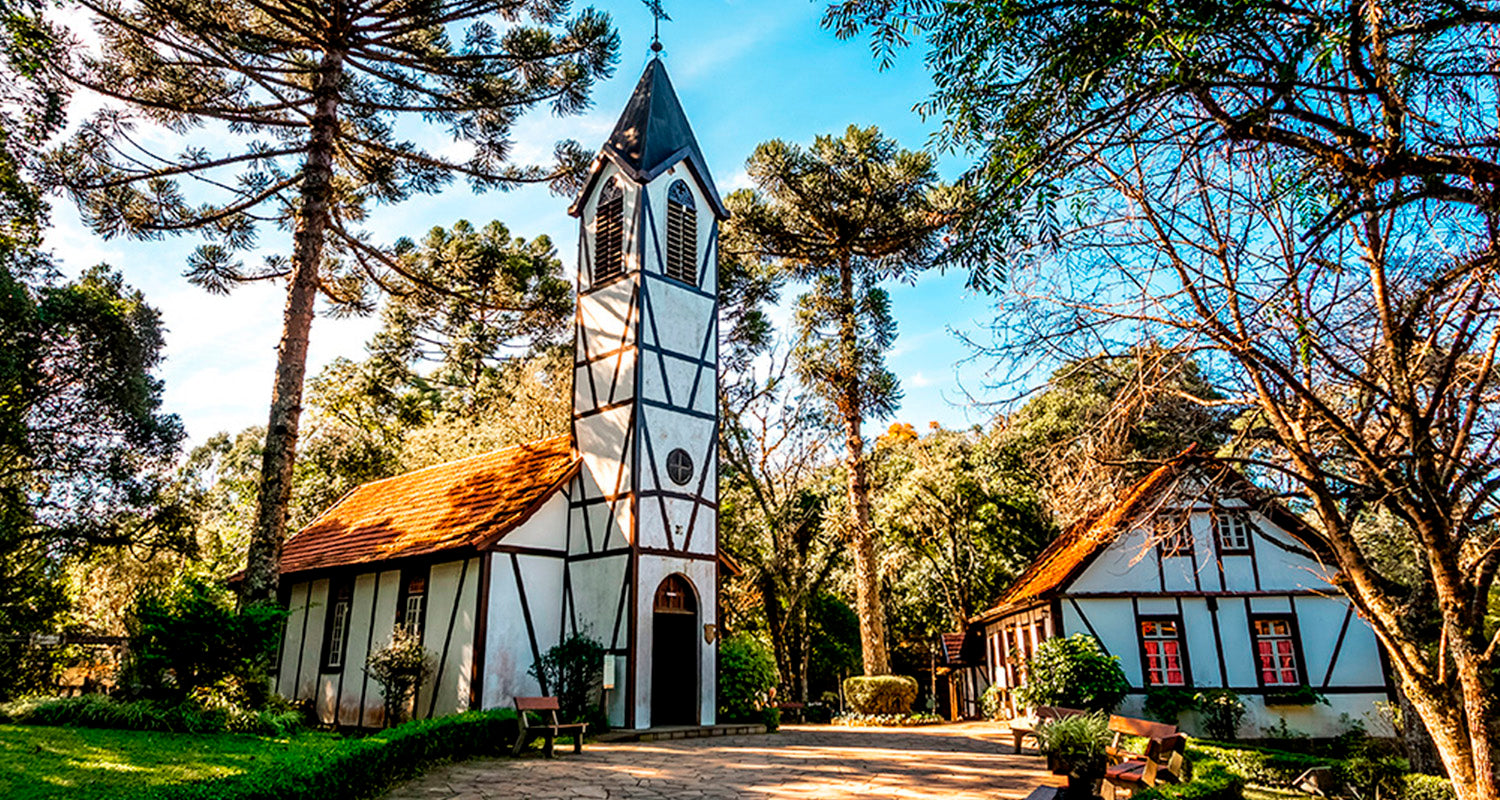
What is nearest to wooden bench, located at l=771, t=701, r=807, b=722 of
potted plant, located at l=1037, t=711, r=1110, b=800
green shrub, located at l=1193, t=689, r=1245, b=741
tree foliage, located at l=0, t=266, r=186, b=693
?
green shrub, located at l=1193, t=689, r=1245, b=741

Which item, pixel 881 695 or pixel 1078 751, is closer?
pixel 1078 751

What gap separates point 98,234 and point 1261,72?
61.5 feet

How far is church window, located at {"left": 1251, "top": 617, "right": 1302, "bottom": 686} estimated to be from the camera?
57.5 feet

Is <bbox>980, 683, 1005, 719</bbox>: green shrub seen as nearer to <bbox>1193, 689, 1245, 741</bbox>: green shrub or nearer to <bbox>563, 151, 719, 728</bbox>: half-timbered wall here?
<bbox>1193, 689, 1245, 741</bbox>: green shrub

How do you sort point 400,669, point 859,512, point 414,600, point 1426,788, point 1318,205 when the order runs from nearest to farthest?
1. point 1318,205
2. point 1426,788
3. point 400,669
4. point 414,600
5. point 859,512

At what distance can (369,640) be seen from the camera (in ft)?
54.7

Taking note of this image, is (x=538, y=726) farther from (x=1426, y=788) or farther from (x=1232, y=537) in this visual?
(x=1232, y=537)

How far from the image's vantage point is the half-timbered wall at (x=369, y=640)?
48.9 ft

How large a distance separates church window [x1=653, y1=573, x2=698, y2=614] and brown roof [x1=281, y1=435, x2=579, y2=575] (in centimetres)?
276

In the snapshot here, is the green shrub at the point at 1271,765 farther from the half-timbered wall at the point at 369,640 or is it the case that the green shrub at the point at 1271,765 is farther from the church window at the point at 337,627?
the church window at the point at 337,627

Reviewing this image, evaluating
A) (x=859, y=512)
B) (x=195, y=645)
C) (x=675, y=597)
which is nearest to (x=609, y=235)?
(x=675, y=597)

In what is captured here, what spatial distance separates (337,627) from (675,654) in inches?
282

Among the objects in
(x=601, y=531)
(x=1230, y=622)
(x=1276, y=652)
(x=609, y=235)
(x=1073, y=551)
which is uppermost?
(x=609, y=235)

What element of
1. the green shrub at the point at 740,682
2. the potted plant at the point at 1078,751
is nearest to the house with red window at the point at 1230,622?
the green shrub at the point at 740,682
